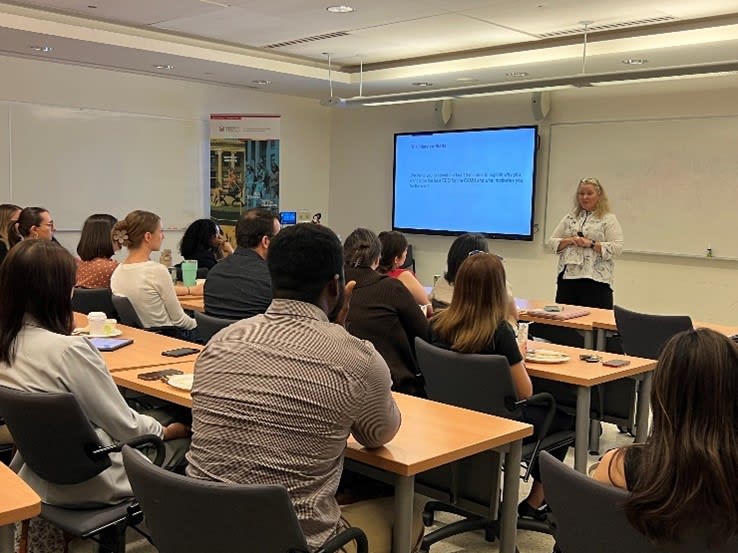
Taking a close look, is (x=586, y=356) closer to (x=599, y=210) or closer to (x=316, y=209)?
(x=599, y=210)

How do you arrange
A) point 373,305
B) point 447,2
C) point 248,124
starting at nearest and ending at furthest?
point 373,305 < point 447,2 < point 248,124

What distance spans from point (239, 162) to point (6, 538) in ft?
23.4

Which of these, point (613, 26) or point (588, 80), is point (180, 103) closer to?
point (588, 80)

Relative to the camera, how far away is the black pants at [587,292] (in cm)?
536

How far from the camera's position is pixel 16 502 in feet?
5.34

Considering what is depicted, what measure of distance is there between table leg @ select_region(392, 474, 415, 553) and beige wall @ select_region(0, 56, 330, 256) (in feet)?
20.6

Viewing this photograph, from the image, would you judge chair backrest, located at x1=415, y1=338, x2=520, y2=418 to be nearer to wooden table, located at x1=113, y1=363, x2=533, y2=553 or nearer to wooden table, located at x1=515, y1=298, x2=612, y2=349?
wooden table, located at x1=113, y1=363, x2=533, y2=553

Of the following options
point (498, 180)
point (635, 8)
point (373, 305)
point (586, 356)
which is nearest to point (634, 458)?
point (373, 305)

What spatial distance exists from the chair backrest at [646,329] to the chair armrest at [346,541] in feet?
8.81

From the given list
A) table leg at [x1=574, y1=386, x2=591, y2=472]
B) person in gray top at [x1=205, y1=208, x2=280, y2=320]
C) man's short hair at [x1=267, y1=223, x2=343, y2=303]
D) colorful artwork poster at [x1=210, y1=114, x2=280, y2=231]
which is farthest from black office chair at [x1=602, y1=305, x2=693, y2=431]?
colorful artwork poster at [x1=210, y1=114, x2=280, y2=231]

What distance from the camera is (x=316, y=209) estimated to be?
9508 mm

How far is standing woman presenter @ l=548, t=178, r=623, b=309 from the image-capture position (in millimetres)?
5266

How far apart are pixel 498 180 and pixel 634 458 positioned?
254 inches

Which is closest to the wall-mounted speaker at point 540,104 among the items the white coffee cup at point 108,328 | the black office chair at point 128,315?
the black office chair at point 128,315
